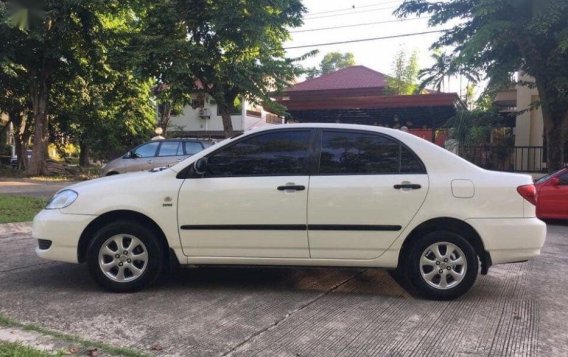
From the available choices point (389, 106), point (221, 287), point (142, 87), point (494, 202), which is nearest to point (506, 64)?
point (389, 106)

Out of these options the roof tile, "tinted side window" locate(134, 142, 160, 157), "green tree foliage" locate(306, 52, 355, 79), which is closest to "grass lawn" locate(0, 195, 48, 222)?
"tinted side window" locate(134, 142, 160, 157)

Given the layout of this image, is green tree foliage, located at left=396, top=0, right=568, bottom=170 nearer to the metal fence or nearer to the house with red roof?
the house with red roof

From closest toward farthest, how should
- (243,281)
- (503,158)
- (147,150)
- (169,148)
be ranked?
(243,281) → (169,148) → (147,150) → (503,158)

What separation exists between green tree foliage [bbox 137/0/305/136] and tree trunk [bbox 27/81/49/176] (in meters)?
7.10

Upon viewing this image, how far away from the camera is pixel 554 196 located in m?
10.8

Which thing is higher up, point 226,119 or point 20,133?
point 226,119

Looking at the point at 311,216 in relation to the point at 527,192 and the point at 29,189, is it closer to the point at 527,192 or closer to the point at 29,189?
the point at 527,192

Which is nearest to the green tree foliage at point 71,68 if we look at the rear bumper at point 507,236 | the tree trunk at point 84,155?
the tree trunk at point 84,155

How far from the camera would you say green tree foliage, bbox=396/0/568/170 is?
42.2ft

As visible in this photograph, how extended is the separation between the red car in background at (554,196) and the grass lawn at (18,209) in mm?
9838

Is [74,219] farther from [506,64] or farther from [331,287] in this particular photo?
[506,64]

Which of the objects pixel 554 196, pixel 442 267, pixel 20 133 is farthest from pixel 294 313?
pixel 20 133

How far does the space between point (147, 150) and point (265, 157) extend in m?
11.1

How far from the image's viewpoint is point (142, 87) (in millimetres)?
24250
